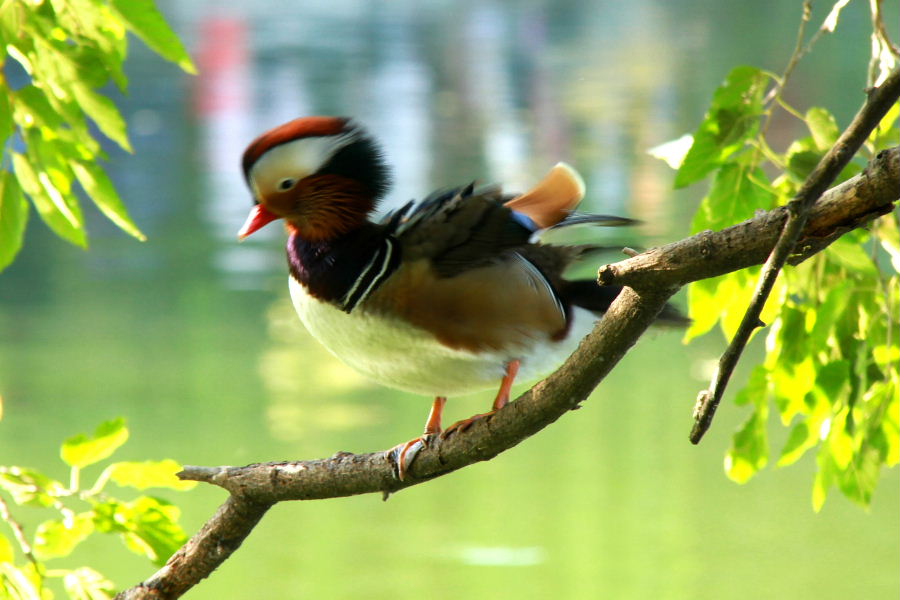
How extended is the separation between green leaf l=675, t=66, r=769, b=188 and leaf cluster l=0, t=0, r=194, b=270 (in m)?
0.38

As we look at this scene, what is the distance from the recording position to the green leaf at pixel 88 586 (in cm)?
88

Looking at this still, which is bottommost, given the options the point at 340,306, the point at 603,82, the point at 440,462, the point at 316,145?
the point at 603,82

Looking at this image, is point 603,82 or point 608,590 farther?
point 603,82

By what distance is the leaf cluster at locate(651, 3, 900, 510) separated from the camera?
923 mm

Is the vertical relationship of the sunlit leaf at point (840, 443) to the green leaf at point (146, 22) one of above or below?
below

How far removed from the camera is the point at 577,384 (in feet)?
2.48

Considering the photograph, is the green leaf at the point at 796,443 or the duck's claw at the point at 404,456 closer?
the duck's claw at the point at 404,456

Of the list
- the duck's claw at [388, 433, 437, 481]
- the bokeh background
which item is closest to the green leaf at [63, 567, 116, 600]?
the duck's claw at [388, 433, 437, 481]

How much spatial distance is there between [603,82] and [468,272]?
232 inches

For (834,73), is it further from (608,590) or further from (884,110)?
(884,110)

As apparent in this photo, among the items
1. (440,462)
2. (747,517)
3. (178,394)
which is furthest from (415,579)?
(440,462)

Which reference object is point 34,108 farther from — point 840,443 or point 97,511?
point 840,443

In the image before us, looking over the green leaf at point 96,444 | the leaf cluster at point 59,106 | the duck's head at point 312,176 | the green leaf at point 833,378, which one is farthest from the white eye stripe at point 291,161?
the green leaf at point 833,378

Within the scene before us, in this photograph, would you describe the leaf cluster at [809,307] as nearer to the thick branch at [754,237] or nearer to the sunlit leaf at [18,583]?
the thick branch at [754,237]
